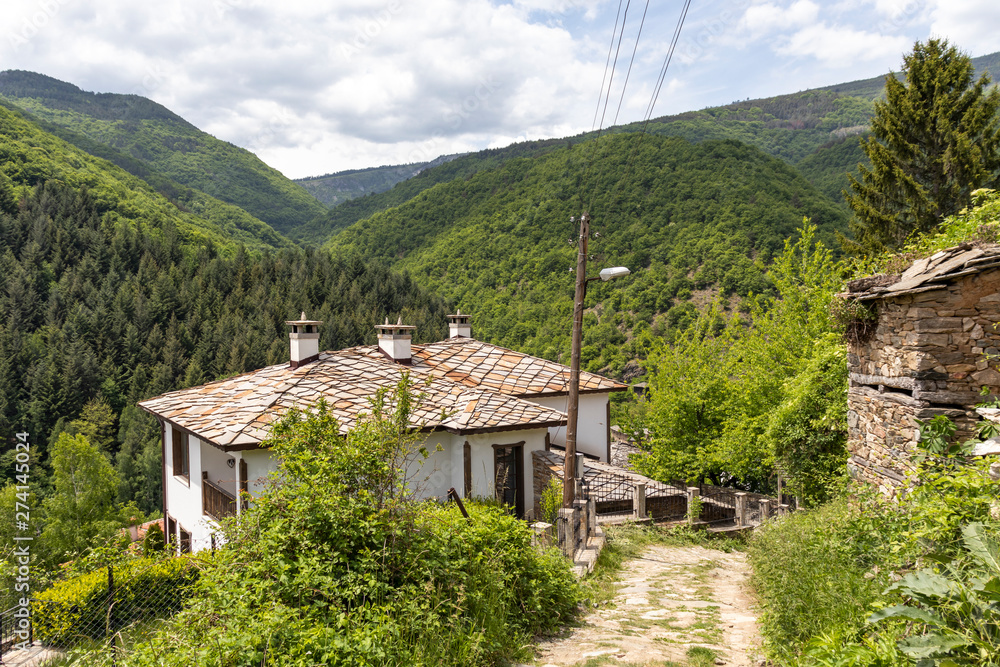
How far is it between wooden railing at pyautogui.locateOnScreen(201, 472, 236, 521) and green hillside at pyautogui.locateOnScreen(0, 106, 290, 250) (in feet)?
205

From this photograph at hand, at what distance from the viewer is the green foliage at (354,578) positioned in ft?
13.0

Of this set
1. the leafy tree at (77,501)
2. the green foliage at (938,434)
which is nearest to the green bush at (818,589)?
the green foliage at (938,434)

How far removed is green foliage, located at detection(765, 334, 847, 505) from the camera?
952 centimetres

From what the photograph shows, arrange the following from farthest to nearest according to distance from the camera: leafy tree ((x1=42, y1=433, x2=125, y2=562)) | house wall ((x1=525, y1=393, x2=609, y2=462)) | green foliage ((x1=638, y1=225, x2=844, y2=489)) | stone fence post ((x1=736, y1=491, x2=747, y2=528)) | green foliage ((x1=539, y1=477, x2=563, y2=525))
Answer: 1. leafy tree ((x1=42, y1=433, x2=125, y2=562))
2. house wall ((x1=525, y1=393, x2=609, y2=462))
3. green foliage ((x1=638, y1=225, x2=844, y2=489))
4. stone fence post ((x1=736, y1=491, x2=747, y2=528))
5. green foliage ((x1=539, y1=477, x2=563, y2=525))

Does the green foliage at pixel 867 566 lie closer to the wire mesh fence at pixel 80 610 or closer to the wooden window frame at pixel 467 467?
the wooden window frame at pixel 467 467

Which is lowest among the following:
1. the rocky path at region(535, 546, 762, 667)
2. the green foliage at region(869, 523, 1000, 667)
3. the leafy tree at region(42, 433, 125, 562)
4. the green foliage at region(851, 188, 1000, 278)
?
the leafy tree at region(42, 433, 125, 562)

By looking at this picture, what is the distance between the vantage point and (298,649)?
150 inches

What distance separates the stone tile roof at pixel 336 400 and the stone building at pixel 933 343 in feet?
26.3

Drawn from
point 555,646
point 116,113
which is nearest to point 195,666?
point 555,646

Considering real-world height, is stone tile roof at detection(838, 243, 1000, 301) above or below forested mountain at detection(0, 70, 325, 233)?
below

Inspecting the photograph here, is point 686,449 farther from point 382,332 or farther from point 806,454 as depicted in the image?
point 382,332

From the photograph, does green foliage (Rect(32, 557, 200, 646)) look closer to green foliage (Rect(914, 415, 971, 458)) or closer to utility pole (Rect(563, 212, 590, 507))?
utility pole (Rect(563, 212, 590, 507))

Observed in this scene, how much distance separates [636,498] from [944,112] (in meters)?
17.2

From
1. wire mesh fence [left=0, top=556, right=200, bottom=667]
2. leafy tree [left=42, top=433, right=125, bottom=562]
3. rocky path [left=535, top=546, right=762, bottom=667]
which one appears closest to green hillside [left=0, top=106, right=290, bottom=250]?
leafy tree [left=42, top=433, right=125, bottom=562]
